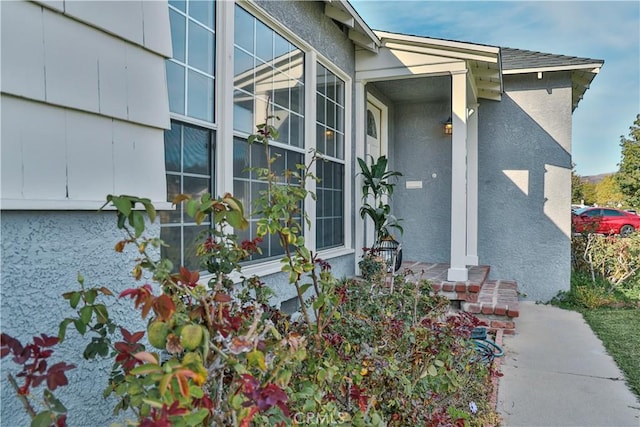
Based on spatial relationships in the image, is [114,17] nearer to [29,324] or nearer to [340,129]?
[29,324]

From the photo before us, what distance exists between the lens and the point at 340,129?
5449 millimetres

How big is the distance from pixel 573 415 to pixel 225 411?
121 inches

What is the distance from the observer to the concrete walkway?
3119 mm

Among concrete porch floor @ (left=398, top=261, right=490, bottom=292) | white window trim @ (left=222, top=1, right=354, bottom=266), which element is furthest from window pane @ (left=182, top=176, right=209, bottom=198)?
concrete porch floor @ (left=398, top=261, right=490, bottom=292)

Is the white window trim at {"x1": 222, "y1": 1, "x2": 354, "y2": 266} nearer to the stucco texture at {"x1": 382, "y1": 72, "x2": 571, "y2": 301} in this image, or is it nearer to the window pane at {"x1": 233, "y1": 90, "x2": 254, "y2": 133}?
the window pane at {"x1": 233, "y1": 90, "x2": 254, "y2": 133}

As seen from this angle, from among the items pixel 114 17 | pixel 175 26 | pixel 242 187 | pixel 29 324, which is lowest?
pixel 29 324

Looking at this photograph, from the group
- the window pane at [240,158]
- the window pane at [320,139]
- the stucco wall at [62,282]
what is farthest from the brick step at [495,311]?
the stucco wall at [62,282]

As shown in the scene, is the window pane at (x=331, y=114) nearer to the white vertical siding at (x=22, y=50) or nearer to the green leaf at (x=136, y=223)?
the white vertical siding at (x=22, y=50)

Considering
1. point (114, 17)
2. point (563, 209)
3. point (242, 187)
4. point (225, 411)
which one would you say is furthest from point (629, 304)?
point (114, 17)

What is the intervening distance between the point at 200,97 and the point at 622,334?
18.3ft

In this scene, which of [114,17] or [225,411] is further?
[114,17]

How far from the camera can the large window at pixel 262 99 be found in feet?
11.4

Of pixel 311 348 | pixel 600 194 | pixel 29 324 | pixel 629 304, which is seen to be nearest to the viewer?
pixel 29 324

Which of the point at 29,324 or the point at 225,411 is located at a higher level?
the point at 29,324
